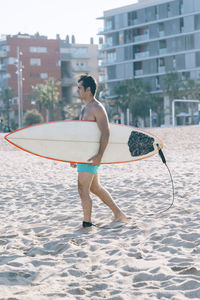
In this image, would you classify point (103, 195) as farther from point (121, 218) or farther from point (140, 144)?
point (140, 144)

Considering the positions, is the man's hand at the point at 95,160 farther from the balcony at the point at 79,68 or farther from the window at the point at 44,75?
the balcony at the point at 79,68

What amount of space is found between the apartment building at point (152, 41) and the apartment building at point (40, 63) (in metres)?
9.68

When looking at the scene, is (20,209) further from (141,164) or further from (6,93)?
(6,93)

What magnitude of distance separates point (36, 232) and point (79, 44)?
272ft

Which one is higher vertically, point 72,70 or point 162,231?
point 72,70

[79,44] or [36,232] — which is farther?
[79,44]

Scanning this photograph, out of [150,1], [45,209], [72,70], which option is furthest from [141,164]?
[72,70]

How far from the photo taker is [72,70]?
83062mm

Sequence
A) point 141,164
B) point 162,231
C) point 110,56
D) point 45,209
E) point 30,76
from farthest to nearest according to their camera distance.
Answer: point 30,76, point 110,56, point 141,164, point 45,209, point 162,231

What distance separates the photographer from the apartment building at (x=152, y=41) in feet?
207

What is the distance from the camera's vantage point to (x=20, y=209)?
700 cm

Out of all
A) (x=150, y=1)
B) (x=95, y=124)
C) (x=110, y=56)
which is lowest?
(x=95, y=124)

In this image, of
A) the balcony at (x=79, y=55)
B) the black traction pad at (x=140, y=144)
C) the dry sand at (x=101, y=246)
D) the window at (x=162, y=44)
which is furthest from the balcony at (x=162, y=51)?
the black traction pad at (x=140, y=144)

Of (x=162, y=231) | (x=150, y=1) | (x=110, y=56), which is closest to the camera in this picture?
(x=162, y=231)
